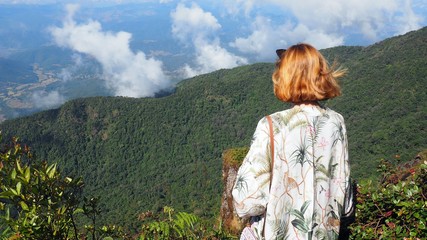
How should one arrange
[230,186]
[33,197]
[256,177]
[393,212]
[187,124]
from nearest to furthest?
[256,177]
[33,197]
[393,212]
[230,186]
[187,124]

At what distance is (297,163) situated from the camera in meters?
1.98

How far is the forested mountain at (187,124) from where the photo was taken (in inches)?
1885

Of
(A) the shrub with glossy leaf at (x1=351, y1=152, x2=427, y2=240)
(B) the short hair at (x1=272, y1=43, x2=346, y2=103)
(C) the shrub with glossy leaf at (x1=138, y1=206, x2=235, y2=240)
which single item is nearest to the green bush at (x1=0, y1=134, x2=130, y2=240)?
(C) the shrub with glossy leaf at (x1=138, y1=206, x2=235, y2=240)

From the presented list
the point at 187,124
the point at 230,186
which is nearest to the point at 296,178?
the point at 230,186

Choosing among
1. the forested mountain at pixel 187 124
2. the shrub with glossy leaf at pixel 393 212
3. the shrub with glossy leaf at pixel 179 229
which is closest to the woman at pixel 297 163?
the shrub with glossy leaf at pixel 393 212

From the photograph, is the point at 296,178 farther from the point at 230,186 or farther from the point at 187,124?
the point at 187,124

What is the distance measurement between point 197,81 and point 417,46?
176 feet

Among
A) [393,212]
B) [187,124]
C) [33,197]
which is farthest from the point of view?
[187,124]

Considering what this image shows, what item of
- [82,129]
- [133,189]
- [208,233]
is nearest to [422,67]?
[133,189]

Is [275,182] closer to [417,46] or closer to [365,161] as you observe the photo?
[365,161]

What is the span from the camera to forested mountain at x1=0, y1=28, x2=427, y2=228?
47875 millimetres

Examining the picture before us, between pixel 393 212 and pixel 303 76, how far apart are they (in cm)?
139

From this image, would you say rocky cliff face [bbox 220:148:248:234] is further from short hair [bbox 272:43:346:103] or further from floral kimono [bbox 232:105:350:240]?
short hair [bbox 272:43:346:103]

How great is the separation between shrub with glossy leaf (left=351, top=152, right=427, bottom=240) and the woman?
59cm
